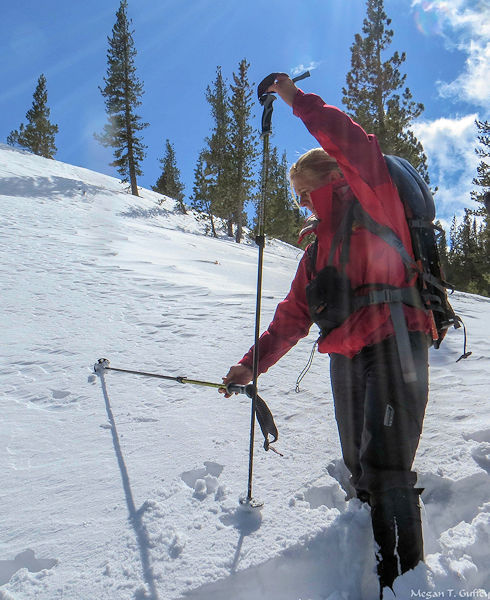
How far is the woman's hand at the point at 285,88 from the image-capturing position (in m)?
1.87

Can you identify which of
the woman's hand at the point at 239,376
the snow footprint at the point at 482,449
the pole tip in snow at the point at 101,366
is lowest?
the snow footprint at the point at 482,449

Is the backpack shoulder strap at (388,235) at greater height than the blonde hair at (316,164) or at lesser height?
lesser

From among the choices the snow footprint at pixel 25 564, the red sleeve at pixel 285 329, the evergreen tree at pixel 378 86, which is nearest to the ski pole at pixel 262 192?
the red sleeve at pixel 285 329

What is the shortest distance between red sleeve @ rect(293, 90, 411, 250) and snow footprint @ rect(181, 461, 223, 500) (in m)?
1.70

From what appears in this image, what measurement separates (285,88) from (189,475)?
223 cm

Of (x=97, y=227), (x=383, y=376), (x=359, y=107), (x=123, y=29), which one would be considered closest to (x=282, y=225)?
(x=359, y=107)

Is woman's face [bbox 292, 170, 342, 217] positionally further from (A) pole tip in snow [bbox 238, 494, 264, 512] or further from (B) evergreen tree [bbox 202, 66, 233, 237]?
(B) evergreen tree [bbox 202, 66, 233, 237]

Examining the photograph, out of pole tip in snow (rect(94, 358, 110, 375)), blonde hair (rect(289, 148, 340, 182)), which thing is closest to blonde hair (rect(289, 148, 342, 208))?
blonde hair (rect(289, 148, 340, 182))

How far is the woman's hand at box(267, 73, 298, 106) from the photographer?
73.7 inches

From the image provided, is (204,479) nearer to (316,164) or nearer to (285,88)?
(316,164)

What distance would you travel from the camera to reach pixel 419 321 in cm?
169

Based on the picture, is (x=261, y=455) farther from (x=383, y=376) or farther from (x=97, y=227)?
(x=97, y=227)

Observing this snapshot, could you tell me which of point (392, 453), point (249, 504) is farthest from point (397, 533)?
point (249, 504)

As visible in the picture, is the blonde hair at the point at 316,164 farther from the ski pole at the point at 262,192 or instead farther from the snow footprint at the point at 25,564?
the snow footprint at the point at 25,564
